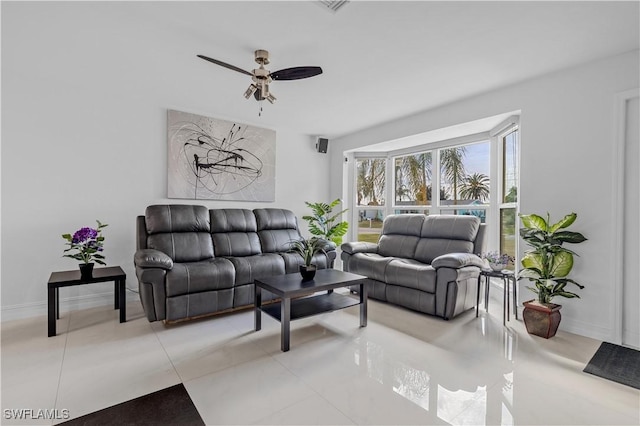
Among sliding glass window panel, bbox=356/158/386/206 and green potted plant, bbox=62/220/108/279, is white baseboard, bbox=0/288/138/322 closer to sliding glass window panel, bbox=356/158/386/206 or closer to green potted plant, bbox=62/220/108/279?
green potted plant, bbox=62/220/108/279

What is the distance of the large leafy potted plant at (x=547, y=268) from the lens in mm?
2701

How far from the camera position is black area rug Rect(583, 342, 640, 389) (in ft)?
6.76

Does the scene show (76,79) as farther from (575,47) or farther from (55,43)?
(575,47)

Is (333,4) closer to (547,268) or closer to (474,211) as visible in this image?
(547,268)

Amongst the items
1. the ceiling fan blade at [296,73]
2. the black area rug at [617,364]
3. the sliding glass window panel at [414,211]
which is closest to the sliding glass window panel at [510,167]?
the sliding glass window panel at [414,211]

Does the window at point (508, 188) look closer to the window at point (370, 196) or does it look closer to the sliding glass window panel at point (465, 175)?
the sliding glass window panel at point (465, 175)

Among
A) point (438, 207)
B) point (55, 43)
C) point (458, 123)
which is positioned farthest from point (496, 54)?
point (55, 43)

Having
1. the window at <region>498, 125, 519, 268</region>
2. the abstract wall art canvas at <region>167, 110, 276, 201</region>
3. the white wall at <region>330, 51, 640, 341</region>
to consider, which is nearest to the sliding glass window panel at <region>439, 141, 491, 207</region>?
the window at <region>498, 125, 519, 268</region>

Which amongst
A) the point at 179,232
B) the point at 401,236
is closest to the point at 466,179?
the point at 401,236

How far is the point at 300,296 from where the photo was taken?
2.67 meters

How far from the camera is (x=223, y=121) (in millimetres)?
4301

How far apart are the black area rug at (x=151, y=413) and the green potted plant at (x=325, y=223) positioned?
312 centimetres

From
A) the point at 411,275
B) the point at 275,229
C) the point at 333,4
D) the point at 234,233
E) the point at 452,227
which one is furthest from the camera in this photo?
the point at 275,229

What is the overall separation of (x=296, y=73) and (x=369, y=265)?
2329 mm
